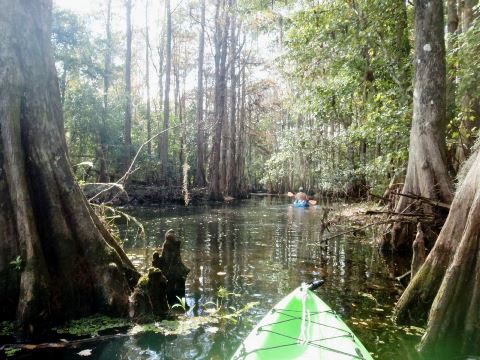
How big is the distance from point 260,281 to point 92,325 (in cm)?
319

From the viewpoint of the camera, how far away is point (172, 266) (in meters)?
5.97

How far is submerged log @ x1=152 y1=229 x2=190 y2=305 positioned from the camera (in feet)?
19.1

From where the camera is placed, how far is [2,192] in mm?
4492

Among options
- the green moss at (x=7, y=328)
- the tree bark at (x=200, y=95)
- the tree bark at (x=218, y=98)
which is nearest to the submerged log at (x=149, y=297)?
the green moss at (x=7, y=328)

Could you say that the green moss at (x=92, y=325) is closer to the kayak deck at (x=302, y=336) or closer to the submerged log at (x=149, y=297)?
the submerged log at (x=149, y=297)

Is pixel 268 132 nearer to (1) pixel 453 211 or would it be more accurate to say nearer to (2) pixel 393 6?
(2) pixel 393 6

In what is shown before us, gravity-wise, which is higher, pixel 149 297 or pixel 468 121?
pixel 468 121

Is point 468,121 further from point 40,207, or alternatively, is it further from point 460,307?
point 40,207

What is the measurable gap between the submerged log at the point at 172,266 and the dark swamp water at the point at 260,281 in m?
0.21

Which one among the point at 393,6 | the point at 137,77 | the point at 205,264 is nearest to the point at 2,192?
the point at 205,264

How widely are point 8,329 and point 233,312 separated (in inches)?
101

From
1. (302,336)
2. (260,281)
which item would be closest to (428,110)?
(260,281)

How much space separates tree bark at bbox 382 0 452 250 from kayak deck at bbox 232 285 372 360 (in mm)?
4601

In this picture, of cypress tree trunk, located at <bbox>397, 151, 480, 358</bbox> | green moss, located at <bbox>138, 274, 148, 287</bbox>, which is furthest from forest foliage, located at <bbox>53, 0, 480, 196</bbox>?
cypress tree trunk, located at <bbox>397, 151, 480, 358</bbox>
